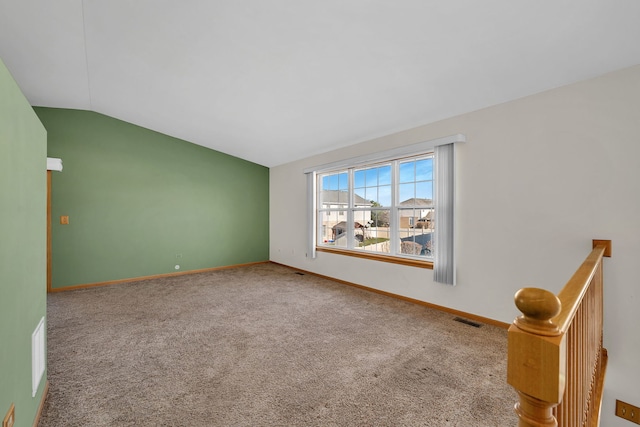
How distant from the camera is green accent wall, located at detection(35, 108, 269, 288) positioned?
4.48m

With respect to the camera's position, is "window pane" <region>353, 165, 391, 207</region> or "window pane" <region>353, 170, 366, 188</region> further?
"window pane" <region>353, 170, 366, 188</region>

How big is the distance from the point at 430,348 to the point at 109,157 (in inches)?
224

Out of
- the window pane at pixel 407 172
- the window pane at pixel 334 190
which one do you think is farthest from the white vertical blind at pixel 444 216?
the window pane at pixel 334 190

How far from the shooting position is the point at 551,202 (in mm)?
2600

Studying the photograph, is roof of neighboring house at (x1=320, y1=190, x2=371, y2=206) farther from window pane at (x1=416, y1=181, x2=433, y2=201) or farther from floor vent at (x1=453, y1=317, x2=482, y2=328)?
floor vent at (x1=453, y1=317, x2=482, y2=328)

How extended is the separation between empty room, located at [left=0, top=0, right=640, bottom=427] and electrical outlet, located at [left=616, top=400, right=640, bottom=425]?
0.05ft

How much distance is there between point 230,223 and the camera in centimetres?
615

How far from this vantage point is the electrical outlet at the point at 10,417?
3.79 feet

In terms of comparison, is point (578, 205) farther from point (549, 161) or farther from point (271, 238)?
point (271, 238)

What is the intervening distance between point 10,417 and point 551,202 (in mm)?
3943

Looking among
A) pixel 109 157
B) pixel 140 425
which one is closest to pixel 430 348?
pixel 140 425

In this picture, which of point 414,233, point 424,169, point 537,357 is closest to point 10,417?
point 537,357

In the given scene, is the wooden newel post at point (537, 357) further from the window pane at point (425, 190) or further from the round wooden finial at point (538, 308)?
the window pane at point (425, 190)

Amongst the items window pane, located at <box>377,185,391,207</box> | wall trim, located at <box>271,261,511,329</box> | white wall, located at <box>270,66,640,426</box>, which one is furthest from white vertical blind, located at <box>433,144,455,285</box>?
window pane, located at <box>377,185,391,207</box>
